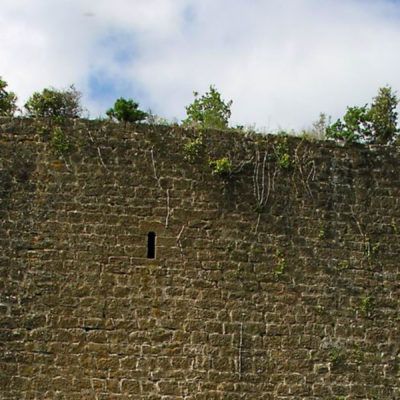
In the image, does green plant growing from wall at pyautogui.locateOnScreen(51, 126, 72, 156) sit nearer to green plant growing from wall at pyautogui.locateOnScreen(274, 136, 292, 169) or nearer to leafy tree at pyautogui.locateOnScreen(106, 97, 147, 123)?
leafy tree at pyautogui.locateOnScreen(106, 97, 147, 123)

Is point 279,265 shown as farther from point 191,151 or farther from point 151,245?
point 191,151

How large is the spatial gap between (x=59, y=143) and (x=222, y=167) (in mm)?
2315

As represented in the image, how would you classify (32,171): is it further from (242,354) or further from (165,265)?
(242,354)

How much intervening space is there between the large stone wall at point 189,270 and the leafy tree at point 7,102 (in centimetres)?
38

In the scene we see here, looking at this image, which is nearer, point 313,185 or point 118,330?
point 118,330

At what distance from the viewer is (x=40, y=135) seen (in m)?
11.0

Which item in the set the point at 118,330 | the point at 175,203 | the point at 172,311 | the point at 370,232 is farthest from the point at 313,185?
the point at 118,330

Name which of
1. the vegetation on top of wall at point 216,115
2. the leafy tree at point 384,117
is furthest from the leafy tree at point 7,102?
the leafy tree at point 384,117

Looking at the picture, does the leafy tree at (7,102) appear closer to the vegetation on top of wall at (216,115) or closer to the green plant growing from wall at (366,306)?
the vegetation on top of wall at (216,115)

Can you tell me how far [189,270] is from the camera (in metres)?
10.9

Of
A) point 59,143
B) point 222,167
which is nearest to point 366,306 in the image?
point 222,167

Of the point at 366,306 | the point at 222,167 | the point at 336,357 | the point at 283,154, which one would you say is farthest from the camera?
the point at 283,154

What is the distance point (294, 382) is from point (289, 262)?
1.67m

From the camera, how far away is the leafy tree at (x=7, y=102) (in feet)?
36.9
